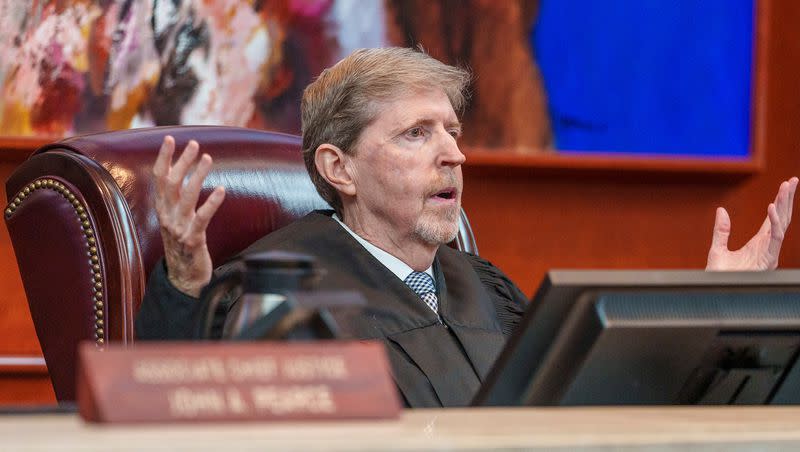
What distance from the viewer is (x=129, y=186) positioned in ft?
6.56

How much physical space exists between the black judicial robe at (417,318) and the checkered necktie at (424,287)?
0.02 metres

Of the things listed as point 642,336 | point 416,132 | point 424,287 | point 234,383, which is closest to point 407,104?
point 416,132

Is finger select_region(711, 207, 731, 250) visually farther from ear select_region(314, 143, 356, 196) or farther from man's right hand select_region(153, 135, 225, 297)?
man's right hand select_region(153, 135, 225, 297)

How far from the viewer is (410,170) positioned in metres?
2.24

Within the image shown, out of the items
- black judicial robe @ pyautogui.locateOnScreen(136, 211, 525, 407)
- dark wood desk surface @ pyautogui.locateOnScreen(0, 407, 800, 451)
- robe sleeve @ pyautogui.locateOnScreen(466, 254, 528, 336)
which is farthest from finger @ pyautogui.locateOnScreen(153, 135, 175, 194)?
robe sleeve @ pyautogui.locateOnScreen(466, 254, 528, 336)

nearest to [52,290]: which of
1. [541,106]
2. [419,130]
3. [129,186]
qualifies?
[129,186]

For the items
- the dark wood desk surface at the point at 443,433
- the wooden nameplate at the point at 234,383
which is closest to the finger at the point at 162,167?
the dark wood desk surface at the point at 443,433

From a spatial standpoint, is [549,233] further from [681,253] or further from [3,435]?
[3,435]

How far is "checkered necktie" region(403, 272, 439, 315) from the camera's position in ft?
7.18

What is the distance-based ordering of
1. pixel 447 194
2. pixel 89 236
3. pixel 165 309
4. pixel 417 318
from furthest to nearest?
pixel 447 194 → pixel 417 318 → pixel 89 236 → pixel 165 309

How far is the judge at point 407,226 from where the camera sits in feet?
6.66

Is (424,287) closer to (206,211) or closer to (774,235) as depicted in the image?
(774,235)

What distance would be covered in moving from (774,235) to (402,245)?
687mm

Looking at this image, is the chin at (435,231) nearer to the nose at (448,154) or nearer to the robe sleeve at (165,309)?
the nose at (448,154)
